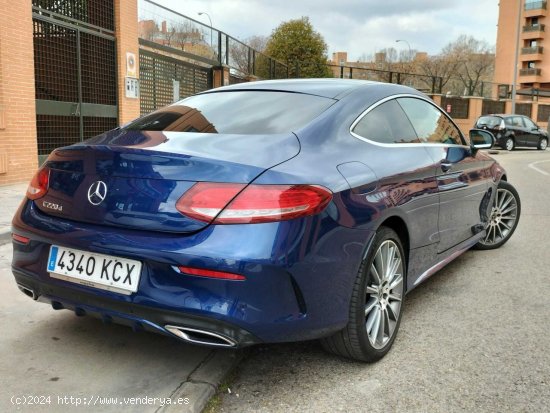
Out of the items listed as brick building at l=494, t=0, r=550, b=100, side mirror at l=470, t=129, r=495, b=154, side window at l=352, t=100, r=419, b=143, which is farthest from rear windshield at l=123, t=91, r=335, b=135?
brick building at l=494, t=0, r=550, b=100

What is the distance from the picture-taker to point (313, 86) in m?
3.46

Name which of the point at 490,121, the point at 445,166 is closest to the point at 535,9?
the point at 490,121

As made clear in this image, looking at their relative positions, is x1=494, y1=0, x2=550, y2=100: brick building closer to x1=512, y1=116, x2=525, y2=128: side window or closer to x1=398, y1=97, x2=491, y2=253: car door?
x1=512, y1=116, x2=525, y2=128: side window

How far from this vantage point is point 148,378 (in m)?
2.72

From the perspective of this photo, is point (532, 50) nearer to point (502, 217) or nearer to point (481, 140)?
point (502, 217)

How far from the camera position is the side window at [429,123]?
3803 millimetres

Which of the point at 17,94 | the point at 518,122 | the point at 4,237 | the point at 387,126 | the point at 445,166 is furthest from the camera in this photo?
the point at 518,122

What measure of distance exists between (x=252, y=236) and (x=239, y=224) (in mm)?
77

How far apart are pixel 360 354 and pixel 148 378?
1.09 metres

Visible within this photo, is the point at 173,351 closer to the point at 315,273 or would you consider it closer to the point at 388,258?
the point at 315,273

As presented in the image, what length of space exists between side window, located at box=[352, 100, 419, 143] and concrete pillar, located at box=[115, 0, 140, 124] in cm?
909

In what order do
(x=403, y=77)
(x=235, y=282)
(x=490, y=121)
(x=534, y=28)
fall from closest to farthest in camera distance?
(x=235, y=282) < (x=490, y=121) < (x=403, y=77) < (x=534, y=28)

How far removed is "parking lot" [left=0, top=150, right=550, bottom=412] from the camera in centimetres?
260

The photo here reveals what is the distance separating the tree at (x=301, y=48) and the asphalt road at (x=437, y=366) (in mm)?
27613
